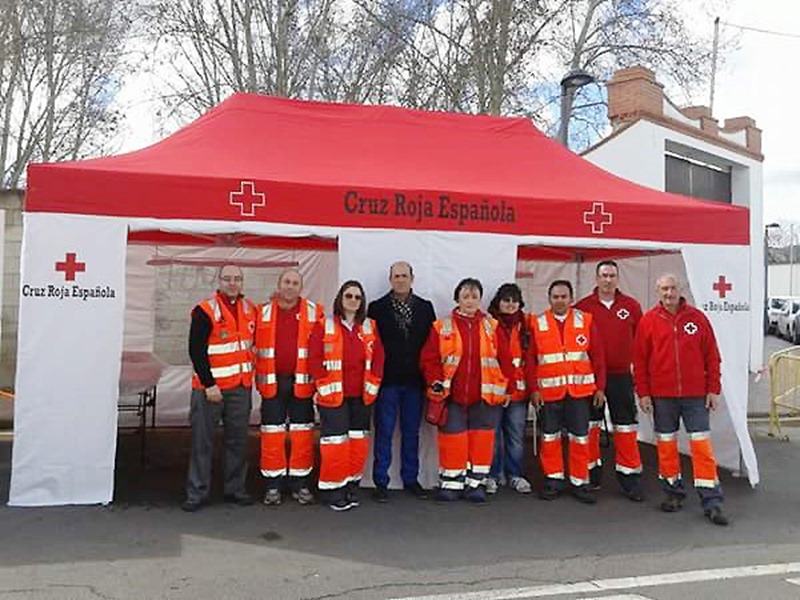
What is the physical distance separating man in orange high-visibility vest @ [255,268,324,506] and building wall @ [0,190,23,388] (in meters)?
6.54

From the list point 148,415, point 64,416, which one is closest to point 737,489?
point 64,416

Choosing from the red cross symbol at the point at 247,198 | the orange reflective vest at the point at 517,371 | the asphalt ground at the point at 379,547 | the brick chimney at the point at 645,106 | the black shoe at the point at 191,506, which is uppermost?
the brick chimney at the point at 645,106

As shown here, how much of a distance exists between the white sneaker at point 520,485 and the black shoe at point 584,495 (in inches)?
14.7

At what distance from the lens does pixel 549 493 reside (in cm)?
601

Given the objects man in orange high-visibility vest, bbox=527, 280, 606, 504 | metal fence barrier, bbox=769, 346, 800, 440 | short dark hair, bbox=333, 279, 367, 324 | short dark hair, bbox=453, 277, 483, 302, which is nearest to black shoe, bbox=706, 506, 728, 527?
man in orange high-visibility vest, bbox=527, 280, 606, 504

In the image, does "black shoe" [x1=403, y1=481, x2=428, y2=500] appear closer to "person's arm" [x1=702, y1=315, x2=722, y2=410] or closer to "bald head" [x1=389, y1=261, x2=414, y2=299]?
"bald head" [x1=389, y1=261, x2=414, y2=299]

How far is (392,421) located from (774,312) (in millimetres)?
27089

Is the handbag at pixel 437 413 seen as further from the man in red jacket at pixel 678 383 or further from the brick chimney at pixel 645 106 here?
the brick chimney at pixel 645 106

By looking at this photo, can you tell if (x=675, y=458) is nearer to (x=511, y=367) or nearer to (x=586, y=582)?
(x=511, y=367)

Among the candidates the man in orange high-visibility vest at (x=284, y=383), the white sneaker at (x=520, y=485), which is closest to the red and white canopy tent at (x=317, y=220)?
the man in orange high-visibility vest at (x=284, y=383)

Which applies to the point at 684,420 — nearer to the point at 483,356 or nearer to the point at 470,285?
the point at 483,356

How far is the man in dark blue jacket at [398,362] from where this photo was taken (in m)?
5.87

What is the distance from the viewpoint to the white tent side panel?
5293 mm

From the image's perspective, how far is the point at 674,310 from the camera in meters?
5.73
